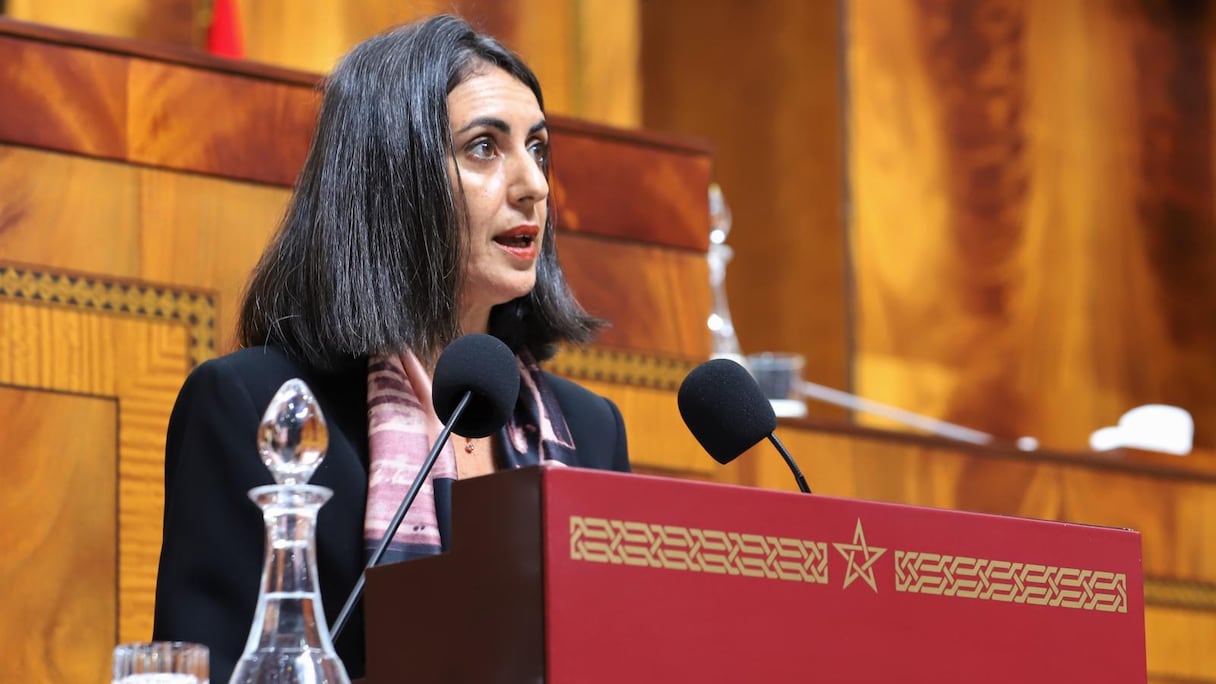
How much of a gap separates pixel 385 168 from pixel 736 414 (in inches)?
30.0

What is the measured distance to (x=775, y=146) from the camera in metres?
5.88

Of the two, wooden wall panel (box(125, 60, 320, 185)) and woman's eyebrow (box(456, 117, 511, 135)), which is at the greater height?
wooden wall panel (box(125, 60, 320, 185))

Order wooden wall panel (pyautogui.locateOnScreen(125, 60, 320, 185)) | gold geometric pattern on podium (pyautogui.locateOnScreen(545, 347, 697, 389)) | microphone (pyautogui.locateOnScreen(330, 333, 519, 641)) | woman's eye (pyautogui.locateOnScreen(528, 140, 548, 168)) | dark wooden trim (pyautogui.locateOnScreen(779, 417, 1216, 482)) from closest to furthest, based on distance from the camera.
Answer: microphone (pyautogui.locateOnScreen(330, 333, 519, 641)) < woman's eye (pyautogui.locateOnScreen(528, 140, 548, 168)) < wooden wall panel (pyautogui.locateOnScreen(125, 60, 320, 185)) < gold geometric pattern on podium (pyautogui.locateOnScreen(545, 347, 697, 389)) < dark wooden trim (pyautogui.locateOnScreen(779, 417, 1216, 482))

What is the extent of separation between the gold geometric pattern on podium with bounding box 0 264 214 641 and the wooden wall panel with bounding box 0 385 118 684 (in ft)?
0.04

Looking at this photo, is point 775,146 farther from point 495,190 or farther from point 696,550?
point 696,550

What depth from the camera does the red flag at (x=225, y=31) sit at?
3984 mm

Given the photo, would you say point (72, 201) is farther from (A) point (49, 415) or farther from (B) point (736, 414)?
(B) point (736, 414)

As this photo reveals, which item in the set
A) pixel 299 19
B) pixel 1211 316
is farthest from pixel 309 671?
pixel 1211 316

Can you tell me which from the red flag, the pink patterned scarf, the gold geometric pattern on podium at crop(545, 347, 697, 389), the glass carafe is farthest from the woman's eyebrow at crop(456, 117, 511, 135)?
the red flag

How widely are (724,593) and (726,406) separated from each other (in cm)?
48

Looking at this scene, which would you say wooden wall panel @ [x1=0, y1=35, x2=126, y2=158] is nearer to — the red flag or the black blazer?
the black blazer

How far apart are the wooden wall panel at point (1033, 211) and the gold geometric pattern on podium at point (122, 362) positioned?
117 inches

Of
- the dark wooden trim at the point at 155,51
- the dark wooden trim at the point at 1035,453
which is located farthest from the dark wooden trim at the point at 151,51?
the dark wooden trim at the point at 1035,453

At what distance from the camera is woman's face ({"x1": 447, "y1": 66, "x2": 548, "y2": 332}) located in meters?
2.37
